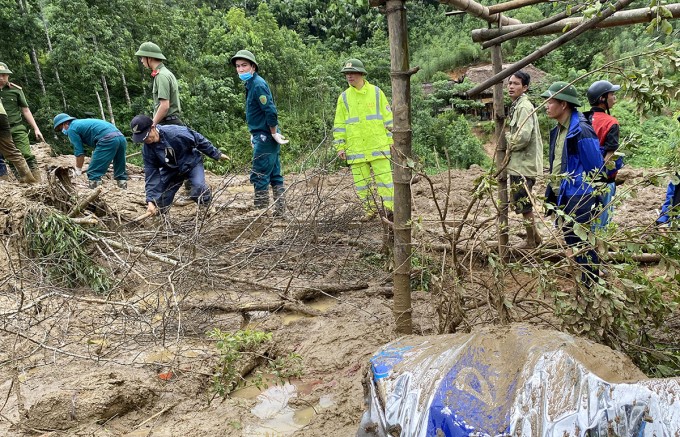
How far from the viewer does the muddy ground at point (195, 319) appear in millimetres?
2686

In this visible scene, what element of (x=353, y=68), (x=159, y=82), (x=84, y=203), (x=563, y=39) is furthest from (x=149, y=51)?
(x=563, y=39)

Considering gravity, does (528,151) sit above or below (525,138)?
below

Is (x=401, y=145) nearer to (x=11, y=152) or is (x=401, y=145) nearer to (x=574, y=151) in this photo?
(x=574, y=151)

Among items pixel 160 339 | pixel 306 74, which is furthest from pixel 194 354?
pixel 306 74

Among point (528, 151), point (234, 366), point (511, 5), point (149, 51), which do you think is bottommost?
point (234, 366)

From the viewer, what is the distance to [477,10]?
3.22 metres

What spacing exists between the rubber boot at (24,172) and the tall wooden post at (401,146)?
18.7 ft

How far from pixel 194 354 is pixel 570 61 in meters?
18.0

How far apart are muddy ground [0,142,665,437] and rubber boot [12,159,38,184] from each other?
1624 millimetres

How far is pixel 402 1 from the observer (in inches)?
102

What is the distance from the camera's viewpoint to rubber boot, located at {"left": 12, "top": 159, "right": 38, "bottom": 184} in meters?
6.55

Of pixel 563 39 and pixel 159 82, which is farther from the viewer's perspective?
pixel 159 82

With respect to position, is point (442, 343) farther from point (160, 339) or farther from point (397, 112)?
point (160, 339)

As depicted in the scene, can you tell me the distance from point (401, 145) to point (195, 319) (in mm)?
2000
